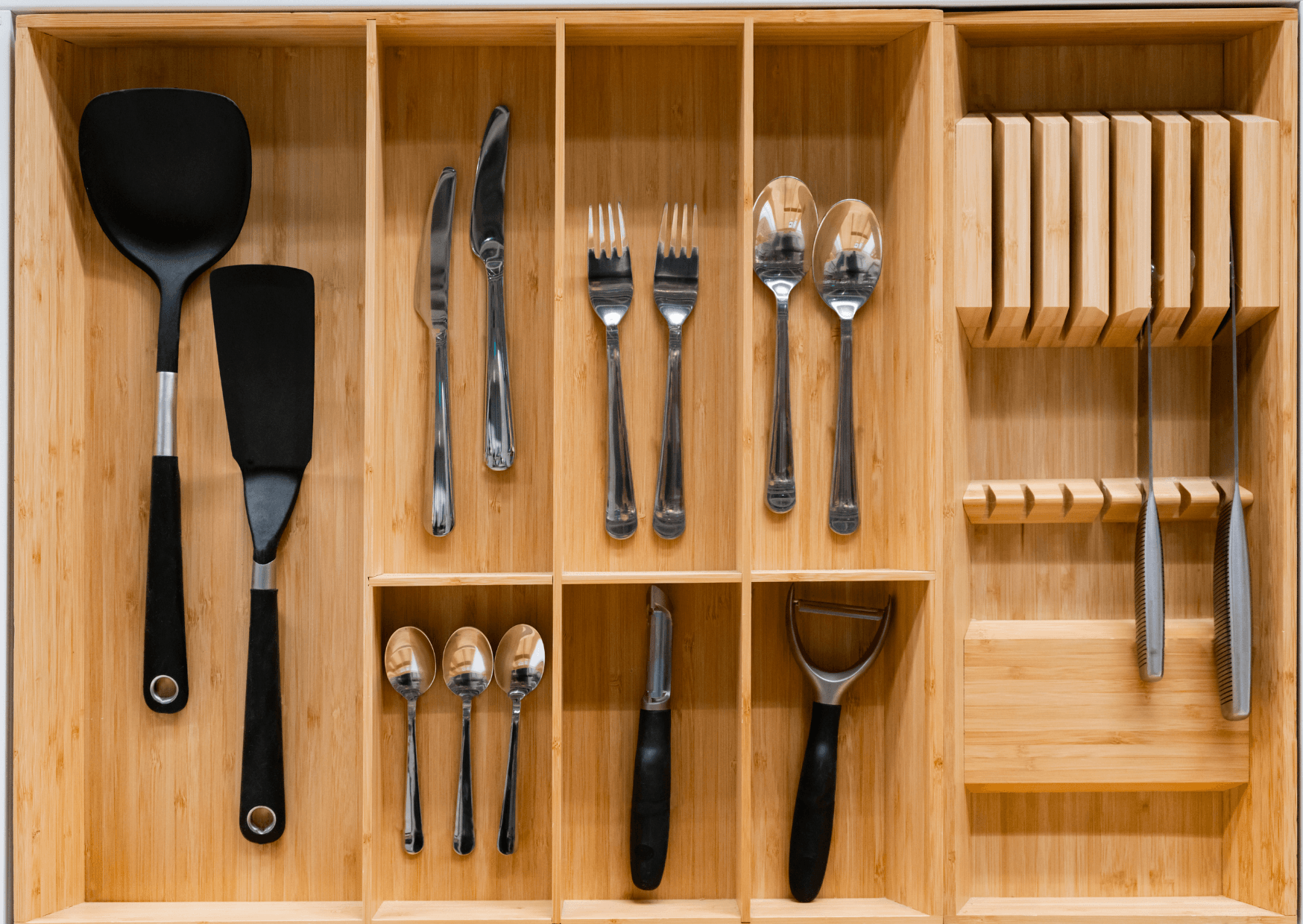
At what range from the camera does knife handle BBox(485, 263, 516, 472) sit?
1.05 m

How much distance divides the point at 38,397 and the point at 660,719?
2.62 feet

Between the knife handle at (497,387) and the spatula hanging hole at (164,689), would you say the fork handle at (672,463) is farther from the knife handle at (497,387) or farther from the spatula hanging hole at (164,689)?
the spatula hanging hole at (164,689)

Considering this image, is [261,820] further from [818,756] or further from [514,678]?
[818,756]

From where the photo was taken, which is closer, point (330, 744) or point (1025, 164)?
point (1025, 164)

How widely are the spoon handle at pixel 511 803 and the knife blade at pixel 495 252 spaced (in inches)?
12.4

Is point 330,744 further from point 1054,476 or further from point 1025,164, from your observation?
point 1025,164

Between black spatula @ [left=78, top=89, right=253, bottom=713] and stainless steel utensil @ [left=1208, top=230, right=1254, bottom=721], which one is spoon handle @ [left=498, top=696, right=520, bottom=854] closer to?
black spatula @ [left=78, top=89, right=253, bottom=713]

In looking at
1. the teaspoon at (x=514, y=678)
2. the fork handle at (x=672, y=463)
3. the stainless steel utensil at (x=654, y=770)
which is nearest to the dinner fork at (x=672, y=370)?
the fork handle at (x=672, y=463)

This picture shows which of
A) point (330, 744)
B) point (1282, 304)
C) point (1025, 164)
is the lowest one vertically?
point (330, 744)

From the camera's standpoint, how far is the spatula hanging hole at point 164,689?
1034 millimetres

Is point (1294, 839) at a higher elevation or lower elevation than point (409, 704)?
lower

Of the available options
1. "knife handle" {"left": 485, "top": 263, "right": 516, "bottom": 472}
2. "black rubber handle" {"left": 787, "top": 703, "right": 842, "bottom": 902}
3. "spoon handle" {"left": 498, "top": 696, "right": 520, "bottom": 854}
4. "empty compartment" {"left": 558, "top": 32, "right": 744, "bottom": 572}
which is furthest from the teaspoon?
"black rubber handle" {"left": 787, "top": 703, "right": 842, "bottom": 902}

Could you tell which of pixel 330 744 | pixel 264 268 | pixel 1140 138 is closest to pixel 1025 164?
pixel 1140 138

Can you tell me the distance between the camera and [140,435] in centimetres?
107
